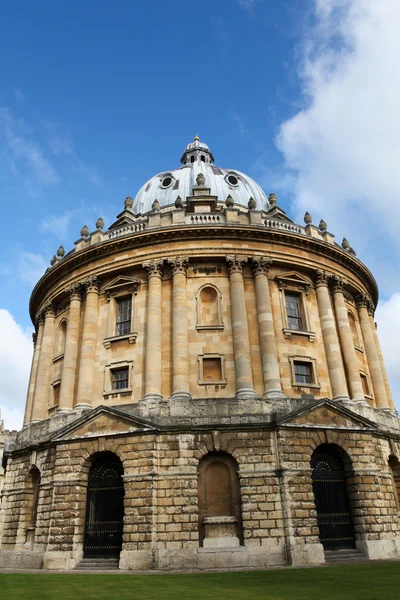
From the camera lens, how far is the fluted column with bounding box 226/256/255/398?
23.8 m

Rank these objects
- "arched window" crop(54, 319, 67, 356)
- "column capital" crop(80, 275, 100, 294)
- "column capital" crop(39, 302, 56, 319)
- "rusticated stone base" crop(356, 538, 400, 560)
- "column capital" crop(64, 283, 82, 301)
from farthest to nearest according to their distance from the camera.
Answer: "column capital" crop(39, 302, 56, 319) → "arched window" crop(54, 319, 67, 356) → "column capital" crop(64, 283, 82, 301) → "column capital" crop(80, 275, 100, 294) → "rusticated stone base" crop(356, 538, 400, 560)

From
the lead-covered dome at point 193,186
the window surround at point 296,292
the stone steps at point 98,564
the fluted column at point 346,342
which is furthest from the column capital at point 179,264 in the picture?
the stone steps at point 98,564

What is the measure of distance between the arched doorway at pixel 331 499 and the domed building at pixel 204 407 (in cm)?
7

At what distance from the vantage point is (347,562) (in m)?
19.8

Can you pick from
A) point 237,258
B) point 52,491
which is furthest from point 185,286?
point 52,491

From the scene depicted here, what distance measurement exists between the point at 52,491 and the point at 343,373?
16.2 metres

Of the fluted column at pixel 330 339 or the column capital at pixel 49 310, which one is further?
the column capital at pixel 49 310

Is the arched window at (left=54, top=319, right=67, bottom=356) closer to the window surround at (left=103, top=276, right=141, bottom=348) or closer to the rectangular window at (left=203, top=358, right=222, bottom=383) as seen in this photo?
the window surround at (left=103, top=276, right=141, bottom=348)

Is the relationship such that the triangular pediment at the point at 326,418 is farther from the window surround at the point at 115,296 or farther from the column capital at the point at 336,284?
the window surround at the point at 115,296

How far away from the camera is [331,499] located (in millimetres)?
22250

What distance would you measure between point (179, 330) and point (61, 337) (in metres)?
9.92

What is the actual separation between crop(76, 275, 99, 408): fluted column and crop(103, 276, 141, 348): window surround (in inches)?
29.8

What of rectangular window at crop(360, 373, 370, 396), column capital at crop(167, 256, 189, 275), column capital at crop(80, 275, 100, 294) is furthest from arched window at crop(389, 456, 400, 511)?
column capital at crop(80, 275, 100, 294)

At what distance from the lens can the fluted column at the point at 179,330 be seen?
2384 centimetres
